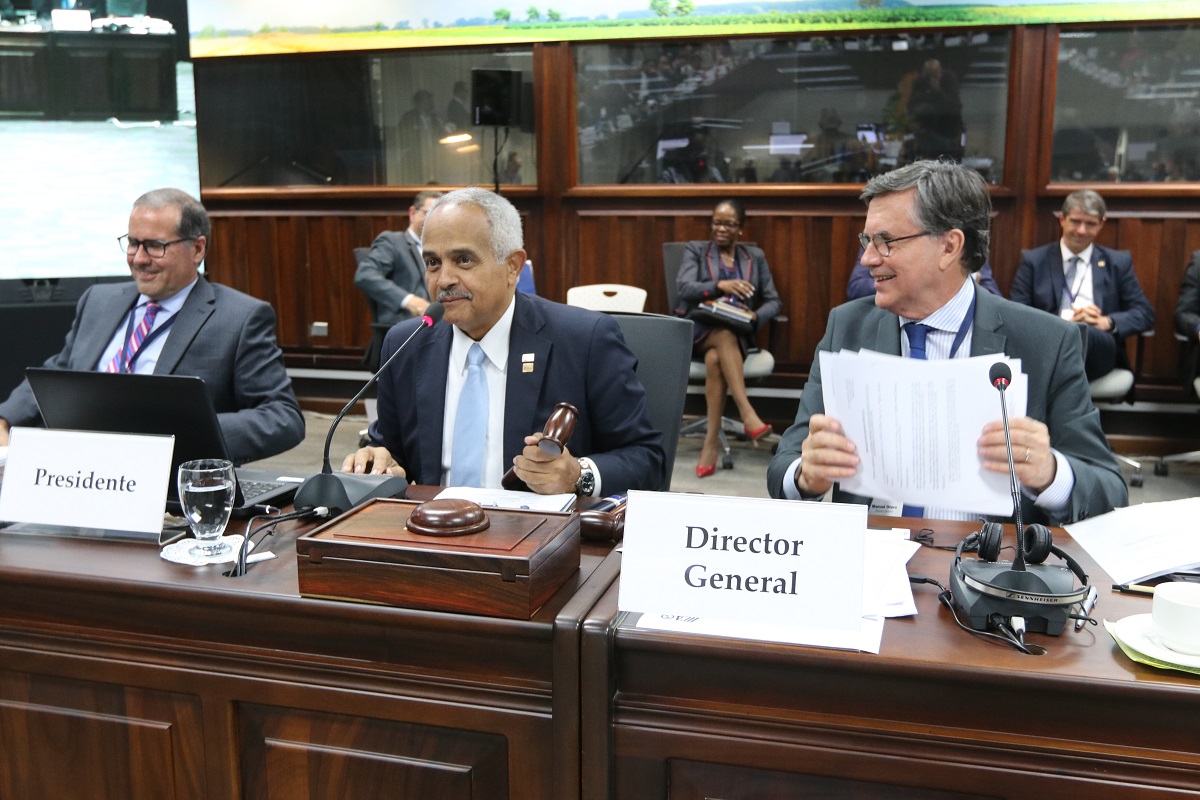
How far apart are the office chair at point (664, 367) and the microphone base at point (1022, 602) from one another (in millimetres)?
1048

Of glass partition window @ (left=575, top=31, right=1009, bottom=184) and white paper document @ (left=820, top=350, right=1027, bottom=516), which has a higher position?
glass partition window @ (left=575, top=31, right=1009, bottom=184)

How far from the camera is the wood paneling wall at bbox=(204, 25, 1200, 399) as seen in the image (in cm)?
510

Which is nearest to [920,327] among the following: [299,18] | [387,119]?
[387,119]

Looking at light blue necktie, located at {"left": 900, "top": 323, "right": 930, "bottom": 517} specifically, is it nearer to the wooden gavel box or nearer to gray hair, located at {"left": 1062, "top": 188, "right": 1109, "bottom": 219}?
the wooden gavel box

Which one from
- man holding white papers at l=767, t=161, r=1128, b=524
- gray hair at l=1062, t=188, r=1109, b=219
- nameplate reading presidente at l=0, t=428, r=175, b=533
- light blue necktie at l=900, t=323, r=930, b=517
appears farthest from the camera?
gray hair at l=1062, t=188, r=1109, b=219

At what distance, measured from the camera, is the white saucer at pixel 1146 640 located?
101cm

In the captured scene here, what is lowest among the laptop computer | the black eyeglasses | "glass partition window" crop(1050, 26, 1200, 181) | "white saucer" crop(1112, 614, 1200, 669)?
"white saucer" crop(1112, 614, 1200, 669)

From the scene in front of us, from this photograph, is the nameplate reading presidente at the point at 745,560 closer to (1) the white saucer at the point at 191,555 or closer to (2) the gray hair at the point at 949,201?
(1) the white saucer at the point at 191,555

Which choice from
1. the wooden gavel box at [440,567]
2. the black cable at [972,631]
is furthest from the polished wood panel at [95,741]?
the black cable at [972,631]

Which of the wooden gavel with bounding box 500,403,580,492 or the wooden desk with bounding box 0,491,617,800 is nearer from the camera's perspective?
the wooden desk with bounding box 0,491,617,800

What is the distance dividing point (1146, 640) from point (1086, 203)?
→ 13.7 feet

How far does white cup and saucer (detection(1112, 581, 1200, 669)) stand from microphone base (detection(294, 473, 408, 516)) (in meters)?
1.10

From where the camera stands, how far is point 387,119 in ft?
20.0

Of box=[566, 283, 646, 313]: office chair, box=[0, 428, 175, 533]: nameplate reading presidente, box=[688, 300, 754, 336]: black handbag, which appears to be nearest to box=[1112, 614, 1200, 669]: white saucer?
box=[0, 428, 175, 533]: nameplate reading presidente
